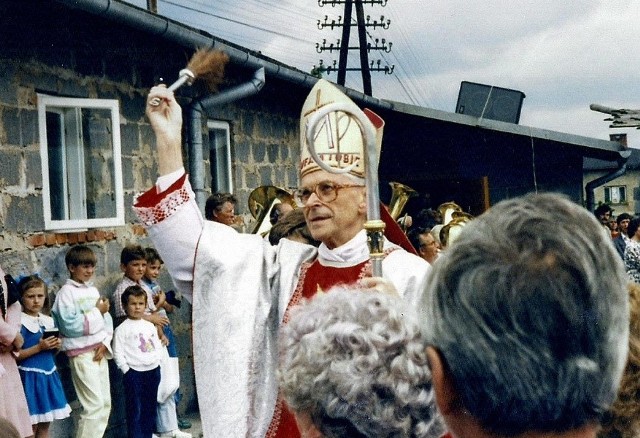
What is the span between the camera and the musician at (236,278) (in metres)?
3.12

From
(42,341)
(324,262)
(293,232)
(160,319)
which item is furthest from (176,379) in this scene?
(324,262)

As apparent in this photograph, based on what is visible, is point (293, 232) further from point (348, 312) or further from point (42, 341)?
point (348, 312)

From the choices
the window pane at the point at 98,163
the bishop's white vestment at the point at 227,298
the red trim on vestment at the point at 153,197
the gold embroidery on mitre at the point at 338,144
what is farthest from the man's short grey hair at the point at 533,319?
the window pane at the point at 98,163

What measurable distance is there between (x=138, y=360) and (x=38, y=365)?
3.43ft

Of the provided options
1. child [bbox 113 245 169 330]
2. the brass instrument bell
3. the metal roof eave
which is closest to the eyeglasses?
child [bbox 113 245 169 330]

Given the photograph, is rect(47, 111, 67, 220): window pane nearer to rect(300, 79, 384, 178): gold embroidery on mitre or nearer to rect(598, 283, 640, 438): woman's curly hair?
rect(300, 79, 384, 178): gold embroidery on mitre

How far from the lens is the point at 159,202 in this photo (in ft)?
10.2

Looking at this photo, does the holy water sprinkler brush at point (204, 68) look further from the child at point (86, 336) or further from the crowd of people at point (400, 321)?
the child at point (86, 336)

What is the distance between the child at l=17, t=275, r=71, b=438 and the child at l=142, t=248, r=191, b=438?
4.29 ft

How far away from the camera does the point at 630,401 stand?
2301 millimetres

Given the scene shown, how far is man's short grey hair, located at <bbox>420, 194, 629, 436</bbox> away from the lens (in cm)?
133

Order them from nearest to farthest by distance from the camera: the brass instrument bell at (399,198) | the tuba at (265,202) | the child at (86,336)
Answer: the child at (86,336), the tuba at (265,202), the brass instrument bell at (399,198)

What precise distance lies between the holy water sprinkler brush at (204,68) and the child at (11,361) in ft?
8.93

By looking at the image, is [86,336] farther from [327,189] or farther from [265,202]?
[327,189]
